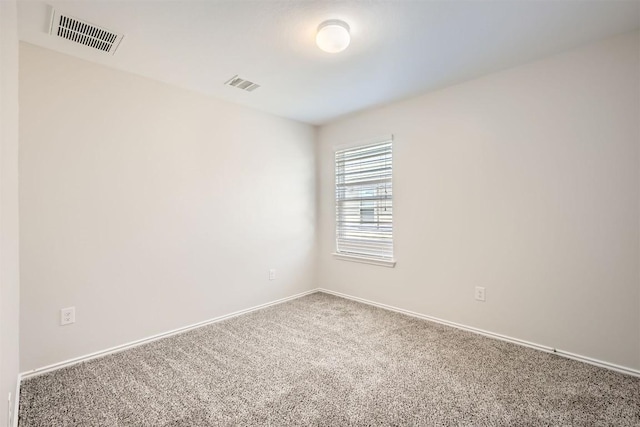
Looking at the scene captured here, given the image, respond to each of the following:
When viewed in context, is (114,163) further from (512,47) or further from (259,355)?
(512,47)

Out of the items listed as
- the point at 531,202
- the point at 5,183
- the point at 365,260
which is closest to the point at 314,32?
the point at 5,183

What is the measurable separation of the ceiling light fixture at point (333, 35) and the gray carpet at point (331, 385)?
7.23ft

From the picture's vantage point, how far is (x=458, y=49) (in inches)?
86.4

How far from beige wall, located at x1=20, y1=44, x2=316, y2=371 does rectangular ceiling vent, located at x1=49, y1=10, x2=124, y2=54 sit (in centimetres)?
29

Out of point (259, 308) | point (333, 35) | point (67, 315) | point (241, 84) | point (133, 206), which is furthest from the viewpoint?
point (259, 308)

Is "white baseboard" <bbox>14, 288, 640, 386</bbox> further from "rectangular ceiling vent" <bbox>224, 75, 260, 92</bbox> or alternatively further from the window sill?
"rectangular ceiling vent" <bbox>224, 75, 260, 92</bbox>

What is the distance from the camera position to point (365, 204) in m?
3.62

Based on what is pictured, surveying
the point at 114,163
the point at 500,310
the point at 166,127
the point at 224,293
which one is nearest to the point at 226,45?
the point at 166,127

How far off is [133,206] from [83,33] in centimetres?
125

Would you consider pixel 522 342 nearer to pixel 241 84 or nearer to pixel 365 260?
pixel 365 260

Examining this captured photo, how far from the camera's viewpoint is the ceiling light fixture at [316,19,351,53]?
186 cm

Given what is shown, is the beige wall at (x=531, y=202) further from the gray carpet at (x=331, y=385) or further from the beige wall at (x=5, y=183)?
the beige wall at (x=5, y=183)

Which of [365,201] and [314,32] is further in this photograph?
[365,201]

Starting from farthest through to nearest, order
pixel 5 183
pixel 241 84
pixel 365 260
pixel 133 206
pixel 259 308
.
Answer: pixel 365 260 < pixel 259 308 < pixel 241 84 < pixel 133 206 < pixel 5 183
